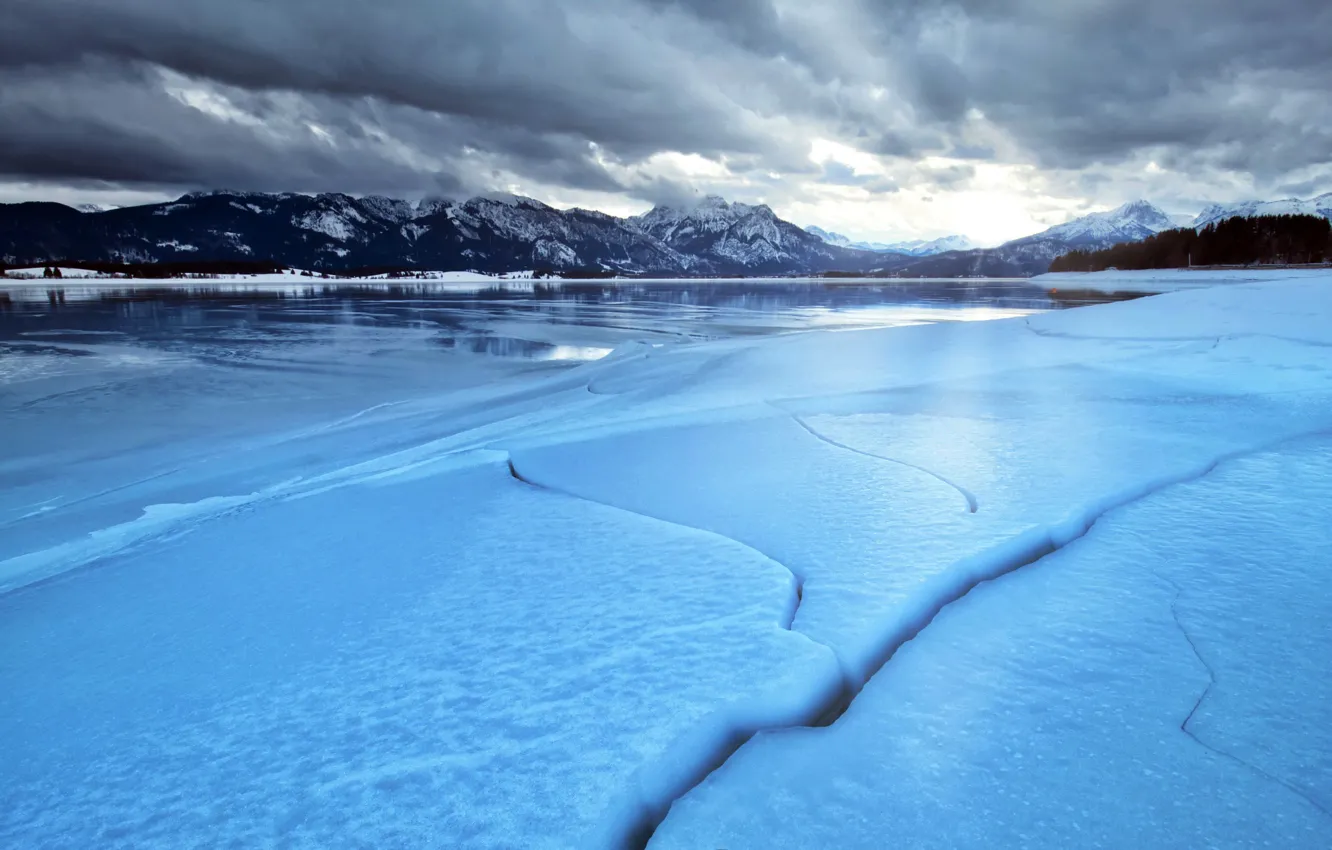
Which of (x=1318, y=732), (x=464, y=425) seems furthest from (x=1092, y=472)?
(x=464, y=425)

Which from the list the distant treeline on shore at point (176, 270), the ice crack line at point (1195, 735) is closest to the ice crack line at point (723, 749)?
the ice crack line at point (1195, 735)

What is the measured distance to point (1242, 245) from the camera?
8481 centimetres

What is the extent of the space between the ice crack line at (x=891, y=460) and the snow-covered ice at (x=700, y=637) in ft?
0.14

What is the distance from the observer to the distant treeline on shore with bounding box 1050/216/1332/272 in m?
79.0

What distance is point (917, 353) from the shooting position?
10.5m

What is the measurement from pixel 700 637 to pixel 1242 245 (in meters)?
115

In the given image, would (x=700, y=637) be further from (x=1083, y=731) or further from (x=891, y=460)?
(x=891, y=460)

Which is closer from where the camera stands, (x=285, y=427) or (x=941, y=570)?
(x=941, y=570)

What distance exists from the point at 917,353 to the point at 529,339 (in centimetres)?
1238

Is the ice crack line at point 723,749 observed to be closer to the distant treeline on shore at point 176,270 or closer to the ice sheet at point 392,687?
the ice sheet at point 392,687

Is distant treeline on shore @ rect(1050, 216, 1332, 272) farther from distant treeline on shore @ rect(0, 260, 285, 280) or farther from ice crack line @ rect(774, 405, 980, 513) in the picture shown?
distant treeline on shore @ rect(0, 260, 285, 280)

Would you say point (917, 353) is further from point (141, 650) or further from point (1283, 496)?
point (141, 650)

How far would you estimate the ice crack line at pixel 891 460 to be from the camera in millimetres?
3897

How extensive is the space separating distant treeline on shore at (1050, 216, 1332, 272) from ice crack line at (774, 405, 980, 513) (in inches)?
4063
